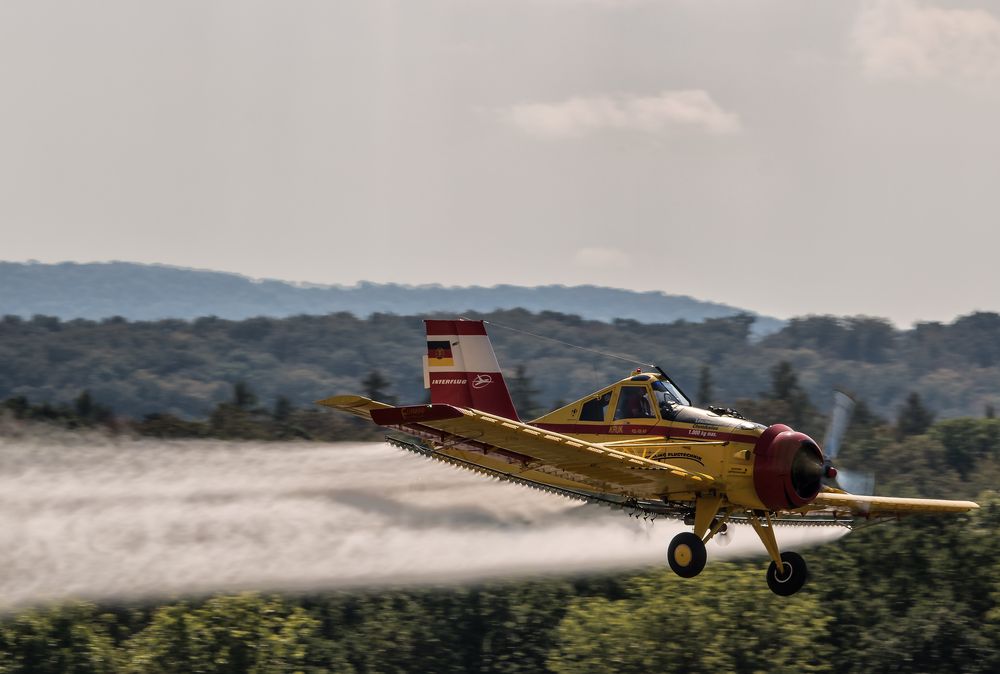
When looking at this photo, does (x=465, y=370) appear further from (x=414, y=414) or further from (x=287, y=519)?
(x=414, y=414)

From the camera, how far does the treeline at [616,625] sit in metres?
59.9

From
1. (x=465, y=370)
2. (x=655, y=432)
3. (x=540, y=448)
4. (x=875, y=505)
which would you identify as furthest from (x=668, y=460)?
A: (x=465, y=370)

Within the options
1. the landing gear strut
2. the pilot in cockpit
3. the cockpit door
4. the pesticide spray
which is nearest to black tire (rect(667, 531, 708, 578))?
the landing gear strut

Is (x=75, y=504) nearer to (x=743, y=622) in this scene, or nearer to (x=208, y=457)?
(x=208, y=457)

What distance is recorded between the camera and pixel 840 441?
2694cm

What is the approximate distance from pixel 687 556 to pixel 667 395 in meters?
3.12

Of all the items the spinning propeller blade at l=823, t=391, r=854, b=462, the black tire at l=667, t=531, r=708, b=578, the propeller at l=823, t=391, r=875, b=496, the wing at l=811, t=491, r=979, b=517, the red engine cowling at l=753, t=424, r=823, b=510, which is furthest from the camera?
the wing at l=811, t=491, r=979, b=517

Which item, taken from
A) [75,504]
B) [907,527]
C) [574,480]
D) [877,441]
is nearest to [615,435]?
[574,480]

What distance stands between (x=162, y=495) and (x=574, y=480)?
11947mm

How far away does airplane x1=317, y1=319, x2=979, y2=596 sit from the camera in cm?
2350

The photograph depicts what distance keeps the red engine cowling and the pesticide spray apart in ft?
23.0

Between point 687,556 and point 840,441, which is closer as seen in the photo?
point 687,556

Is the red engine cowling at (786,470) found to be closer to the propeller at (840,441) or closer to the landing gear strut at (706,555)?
the landing gear strut at (706,555)

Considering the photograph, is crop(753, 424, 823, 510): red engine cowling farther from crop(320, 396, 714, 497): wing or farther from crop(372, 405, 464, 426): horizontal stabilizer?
crop(372, 405, 464, 426): horizontal stabilizer
